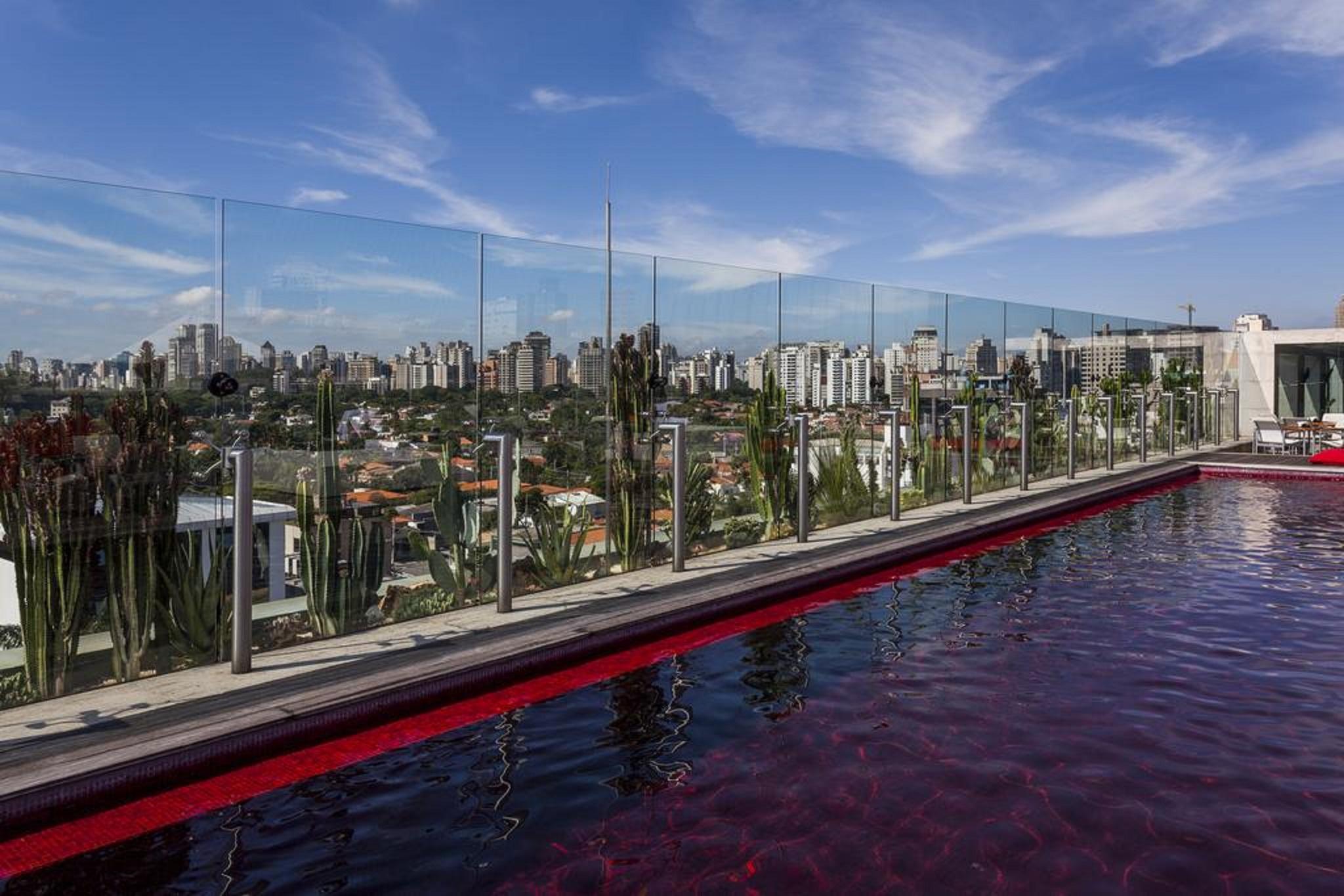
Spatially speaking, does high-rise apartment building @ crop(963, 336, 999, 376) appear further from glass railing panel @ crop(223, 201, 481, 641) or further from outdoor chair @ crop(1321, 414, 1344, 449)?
outdoor chair @ crop(1321, 414, 1344, 449)

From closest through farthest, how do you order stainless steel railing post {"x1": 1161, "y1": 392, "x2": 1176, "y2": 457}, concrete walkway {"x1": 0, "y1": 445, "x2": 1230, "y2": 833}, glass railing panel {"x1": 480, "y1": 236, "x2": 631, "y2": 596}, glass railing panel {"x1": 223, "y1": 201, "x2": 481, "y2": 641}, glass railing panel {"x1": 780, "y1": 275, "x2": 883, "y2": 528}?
concrete walkway {"x1": 0, "y1": 445, "x2": 1230, "y2": 833} → glass railing panel {"x1": 223, "y1": 201, "x2": 481, "y2": 641} → glass railing panel {"x1": 480, "y1": 236, "x2": 631, "y2": 596} → glass railing panel {"x1": 780, "y1": 275, "x2": 883, "y2": 528} → stainless steel railing post {"x1": 1161, "y1": 392, "x2": 1176, "y2": 457}

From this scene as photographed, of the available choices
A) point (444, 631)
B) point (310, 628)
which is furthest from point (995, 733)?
point (310, 628)

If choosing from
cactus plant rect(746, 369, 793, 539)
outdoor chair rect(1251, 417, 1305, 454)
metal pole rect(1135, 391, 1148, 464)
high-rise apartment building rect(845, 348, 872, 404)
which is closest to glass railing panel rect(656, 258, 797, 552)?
cactus plant rect(746, 369, 793, 539)

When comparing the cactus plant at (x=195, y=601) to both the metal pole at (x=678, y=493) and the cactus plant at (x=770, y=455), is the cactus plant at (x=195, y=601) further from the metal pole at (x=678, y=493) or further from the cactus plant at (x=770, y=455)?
the cactus plant at (x=770, y=455)

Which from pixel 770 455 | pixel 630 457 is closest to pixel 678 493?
pixel 630 457

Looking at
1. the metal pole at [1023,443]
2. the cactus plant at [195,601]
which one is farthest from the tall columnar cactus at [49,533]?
the metal pole at [1023,443]

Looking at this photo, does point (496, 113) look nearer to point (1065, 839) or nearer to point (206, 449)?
point (206, 449)
